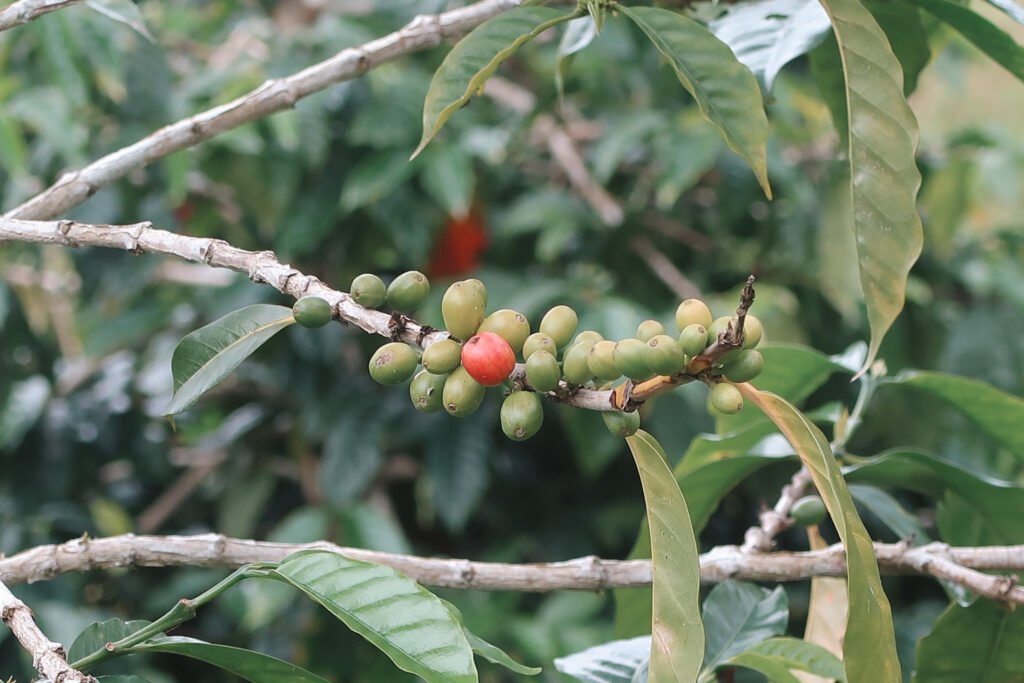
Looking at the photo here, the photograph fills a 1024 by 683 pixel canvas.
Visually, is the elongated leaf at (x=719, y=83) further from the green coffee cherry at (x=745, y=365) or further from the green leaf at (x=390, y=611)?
the green leaf at (x=390, y=611)

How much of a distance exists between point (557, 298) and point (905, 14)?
0.67 meters

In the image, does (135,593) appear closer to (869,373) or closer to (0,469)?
(0,469)

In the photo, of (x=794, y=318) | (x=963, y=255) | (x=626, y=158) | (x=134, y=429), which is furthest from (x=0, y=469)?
(x=963, y=255)

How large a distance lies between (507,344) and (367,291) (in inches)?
2.9

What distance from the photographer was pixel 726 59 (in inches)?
17.0

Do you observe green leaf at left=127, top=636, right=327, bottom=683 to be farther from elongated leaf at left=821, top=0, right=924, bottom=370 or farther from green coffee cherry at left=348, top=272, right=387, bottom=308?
elongated leaf at left=821, top=0, right=924, bottom=370

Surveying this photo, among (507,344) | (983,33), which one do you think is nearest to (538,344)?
(507,344)

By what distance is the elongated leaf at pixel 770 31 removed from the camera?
53cm

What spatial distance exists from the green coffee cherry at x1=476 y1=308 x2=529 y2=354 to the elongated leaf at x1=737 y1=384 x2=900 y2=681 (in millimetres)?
96

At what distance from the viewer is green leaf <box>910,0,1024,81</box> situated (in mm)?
483

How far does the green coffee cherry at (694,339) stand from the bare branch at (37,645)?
25cm

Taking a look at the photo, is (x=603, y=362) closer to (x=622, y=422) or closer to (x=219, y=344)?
(x=622, y=422)

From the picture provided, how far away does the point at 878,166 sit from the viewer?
1.27 feet

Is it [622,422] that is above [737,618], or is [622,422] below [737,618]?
above
